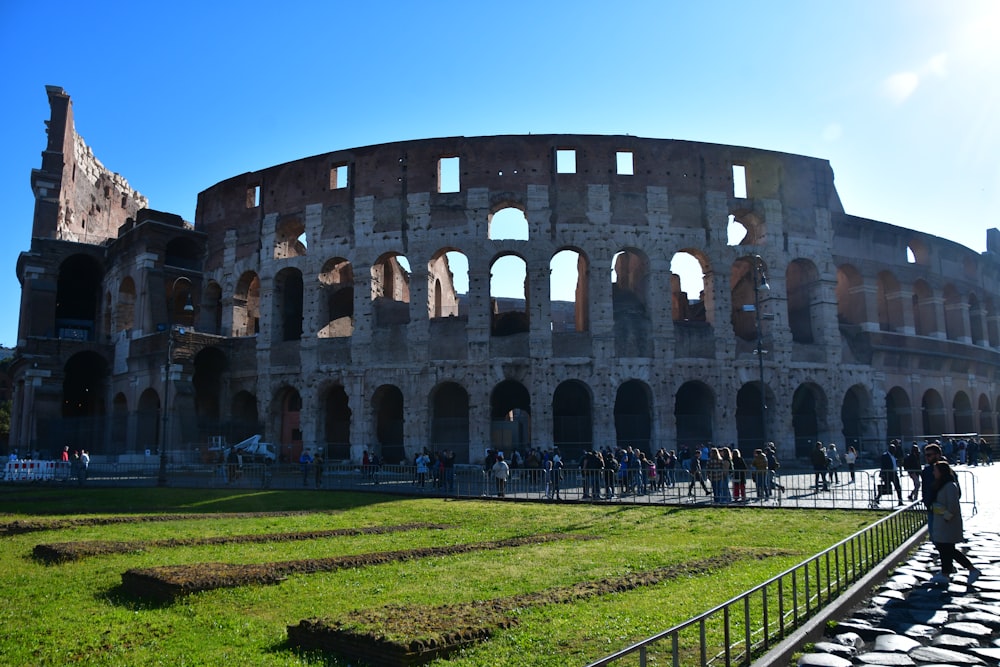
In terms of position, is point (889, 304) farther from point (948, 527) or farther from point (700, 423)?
point (948, 527)

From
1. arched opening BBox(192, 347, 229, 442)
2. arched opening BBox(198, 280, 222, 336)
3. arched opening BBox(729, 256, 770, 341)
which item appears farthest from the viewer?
arched opening BBox(198, 280, 222, 336)

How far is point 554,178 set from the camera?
31.5 m

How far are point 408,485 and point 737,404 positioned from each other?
1685cm

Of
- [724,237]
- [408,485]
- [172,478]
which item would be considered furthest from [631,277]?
[172,478]

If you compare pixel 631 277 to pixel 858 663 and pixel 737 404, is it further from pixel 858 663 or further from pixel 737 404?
pixel 858 663

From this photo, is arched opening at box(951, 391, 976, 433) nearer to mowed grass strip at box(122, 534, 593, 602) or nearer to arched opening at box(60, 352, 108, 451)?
mowed grass strip at box(122, 534, 593, 602)

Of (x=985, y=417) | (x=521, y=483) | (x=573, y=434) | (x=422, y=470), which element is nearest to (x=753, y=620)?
(x=521, y=483)

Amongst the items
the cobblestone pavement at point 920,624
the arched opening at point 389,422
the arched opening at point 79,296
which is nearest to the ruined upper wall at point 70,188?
the arched opening at point 79,296

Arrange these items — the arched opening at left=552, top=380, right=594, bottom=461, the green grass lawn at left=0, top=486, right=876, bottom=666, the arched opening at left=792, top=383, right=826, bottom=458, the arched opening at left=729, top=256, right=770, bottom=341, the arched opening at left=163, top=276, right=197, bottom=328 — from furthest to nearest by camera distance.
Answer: the arched opening at left=163, top=276, right=197, bottom=328 → the arched opening at left=729, top=256, right=770, bottom=341 → the arched opening at left=792, top=383, right=826, bottom=458 → the arched opening at left=552, top=380, right=594, bottom=461 → the green grass lawn at left=0, top=486, right=876, bottom=666

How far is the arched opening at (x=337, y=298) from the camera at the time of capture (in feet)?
109

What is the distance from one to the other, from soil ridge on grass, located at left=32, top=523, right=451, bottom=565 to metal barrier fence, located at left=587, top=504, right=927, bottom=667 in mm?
7719

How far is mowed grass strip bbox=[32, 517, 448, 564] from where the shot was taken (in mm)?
10305

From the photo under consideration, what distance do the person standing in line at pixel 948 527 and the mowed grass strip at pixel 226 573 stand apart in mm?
6358

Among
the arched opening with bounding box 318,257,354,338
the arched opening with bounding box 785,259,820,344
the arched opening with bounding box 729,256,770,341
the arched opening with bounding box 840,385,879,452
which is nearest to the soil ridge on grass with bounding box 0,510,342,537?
the arched opening with bounding box 318,257,354,338
